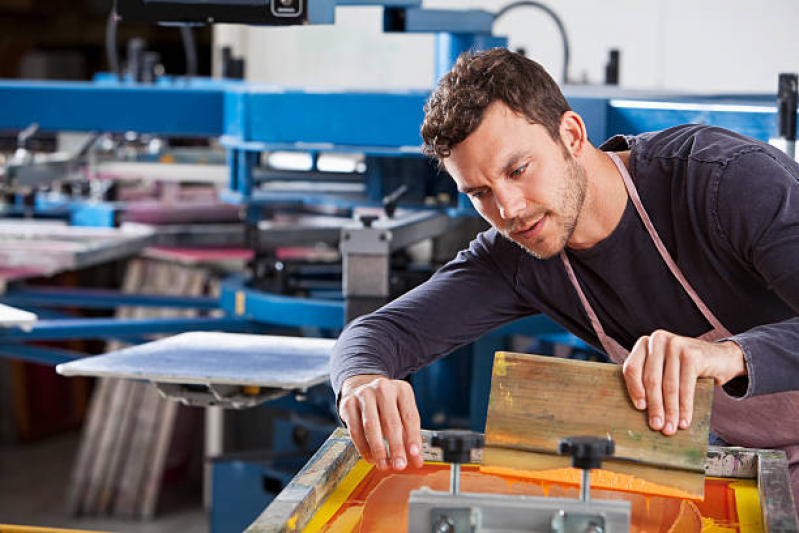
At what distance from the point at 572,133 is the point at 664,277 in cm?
25

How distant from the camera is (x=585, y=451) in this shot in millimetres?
1143

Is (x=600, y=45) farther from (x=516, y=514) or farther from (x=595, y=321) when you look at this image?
(x=516, y=514)

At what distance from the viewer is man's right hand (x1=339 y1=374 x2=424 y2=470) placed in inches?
53.9

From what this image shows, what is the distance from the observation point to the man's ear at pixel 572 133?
1.69 meters

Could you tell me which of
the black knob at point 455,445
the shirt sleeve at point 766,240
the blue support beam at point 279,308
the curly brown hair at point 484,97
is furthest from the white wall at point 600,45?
the black knob at point 455,445

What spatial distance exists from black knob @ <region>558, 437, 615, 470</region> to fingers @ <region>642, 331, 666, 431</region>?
13 centimetres

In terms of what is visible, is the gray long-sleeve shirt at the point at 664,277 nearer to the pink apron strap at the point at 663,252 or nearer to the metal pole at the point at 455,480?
the pink apron strap at the point at 663,252

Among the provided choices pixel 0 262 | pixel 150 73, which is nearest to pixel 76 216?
pixel 150 73

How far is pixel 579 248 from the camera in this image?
5.85ft

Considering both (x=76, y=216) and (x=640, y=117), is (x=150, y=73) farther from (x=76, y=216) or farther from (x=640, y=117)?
(x=640, y=117)

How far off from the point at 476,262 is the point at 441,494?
80 centimetres

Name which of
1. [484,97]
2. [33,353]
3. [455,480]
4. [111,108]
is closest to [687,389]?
[455,480]

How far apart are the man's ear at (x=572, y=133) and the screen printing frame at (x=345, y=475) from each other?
480mm

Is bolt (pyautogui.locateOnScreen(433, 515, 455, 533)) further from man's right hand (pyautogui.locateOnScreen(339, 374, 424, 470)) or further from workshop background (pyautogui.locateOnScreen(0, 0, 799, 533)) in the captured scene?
workshop background (pyautogui.locateOnScreen(0, 0, 799, 533))
